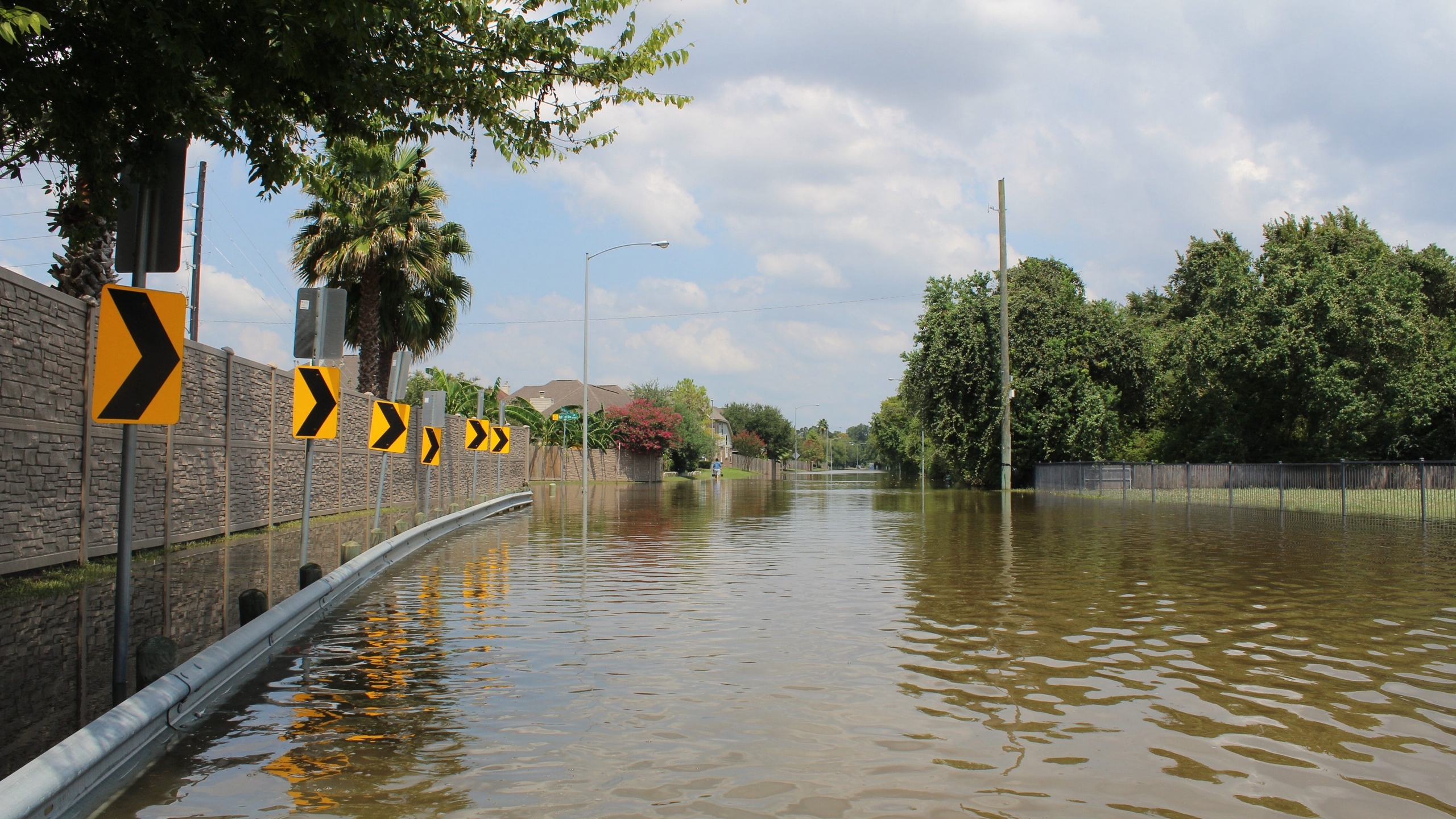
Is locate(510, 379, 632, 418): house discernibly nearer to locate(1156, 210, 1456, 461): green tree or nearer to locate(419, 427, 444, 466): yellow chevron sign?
locate(1156, 210, 1456, 461): green tree

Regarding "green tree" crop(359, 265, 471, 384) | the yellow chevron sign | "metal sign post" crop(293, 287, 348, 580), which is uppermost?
"green tree" crop(359, 265, 471, 384)

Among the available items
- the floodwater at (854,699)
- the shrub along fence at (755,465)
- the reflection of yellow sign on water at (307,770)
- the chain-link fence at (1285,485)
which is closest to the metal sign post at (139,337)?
the floodwater at (854,699)

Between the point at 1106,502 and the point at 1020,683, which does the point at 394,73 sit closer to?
the point at 1020,683

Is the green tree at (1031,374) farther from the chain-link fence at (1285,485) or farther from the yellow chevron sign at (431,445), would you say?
the yellow chevron sign at (431,445)

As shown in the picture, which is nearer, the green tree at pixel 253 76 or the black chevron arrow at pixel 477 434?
the green tree at pixel 253 76

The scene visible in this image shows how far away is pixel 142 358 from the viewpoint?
6.93 meters

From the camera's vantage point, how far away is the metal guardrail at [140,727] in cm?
460

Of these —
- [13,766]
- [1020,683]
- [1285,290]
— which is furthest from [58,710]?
[1285,290]

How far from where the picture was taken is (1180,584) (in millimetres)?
12867

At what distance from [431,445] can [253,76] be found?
13.9 m

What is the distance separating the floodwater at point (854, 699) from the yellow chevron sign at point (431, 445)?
25.1ft

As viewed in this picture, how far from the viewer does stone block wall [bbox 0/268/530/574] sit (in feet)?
37.2

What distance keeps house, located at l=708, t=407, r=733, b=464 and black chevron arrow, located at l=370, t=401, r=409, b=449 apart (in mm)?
117470

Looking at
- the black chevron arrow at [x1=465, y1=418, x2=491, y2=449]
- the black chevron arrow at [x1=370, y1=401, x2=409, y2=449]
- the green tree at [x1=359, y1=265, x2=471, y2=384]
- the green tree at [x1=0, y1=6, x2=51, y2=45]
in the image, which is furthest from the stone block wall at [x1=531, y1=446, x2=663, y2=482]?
the green tree at [x1=0, y1=6, x2=51, y2=45]
